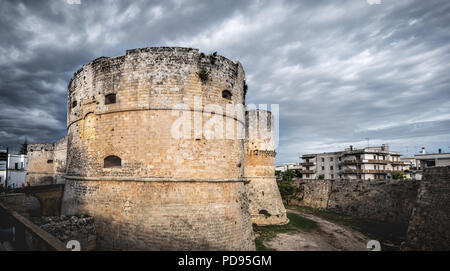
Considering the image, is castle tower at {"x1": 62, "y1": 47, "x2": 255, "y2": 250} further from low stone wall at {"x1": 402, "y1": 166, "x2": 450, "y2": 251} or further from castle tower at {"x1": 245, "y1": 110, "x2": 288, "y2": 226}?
low stone wall at {"x1": 402, "y1": 166, "x2": 450, "y2": 251}

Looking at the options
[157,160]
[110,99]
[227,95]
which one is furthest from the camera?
[227,95]

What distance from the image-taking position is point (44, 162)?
90.5ft

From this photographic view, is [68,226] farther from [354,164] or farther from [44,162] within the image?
[354,164]

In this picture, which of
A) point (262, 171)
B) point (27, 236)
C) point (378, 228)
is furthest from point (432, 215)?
point (27, 236)

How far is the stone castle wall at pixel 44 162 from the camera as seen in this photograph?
2658cm

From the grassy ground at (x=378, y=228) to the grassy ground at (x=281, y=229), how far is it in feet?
11.3

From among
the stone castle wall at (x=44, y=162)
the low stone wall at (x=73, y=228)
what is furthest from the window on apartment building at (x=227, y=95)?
the stone castle wall at (x=44, y=162)

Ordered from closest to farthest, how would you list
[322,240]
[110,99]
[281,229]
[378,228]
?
[110,99], [322,240], [281,229], [378,228]

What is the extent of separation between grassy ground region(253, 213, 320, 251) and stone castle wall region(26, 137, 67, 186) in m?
24.6

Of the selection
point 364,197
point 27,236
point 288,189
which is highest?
point 27,236

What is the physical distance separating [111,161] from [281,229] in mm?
12921

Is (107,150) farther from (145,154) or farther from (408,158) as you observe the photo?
(408,158)

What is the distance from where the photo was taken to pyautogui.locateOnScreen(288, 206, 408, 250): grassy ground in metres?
15.1

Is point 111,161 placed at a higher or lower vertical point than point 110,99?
lower
